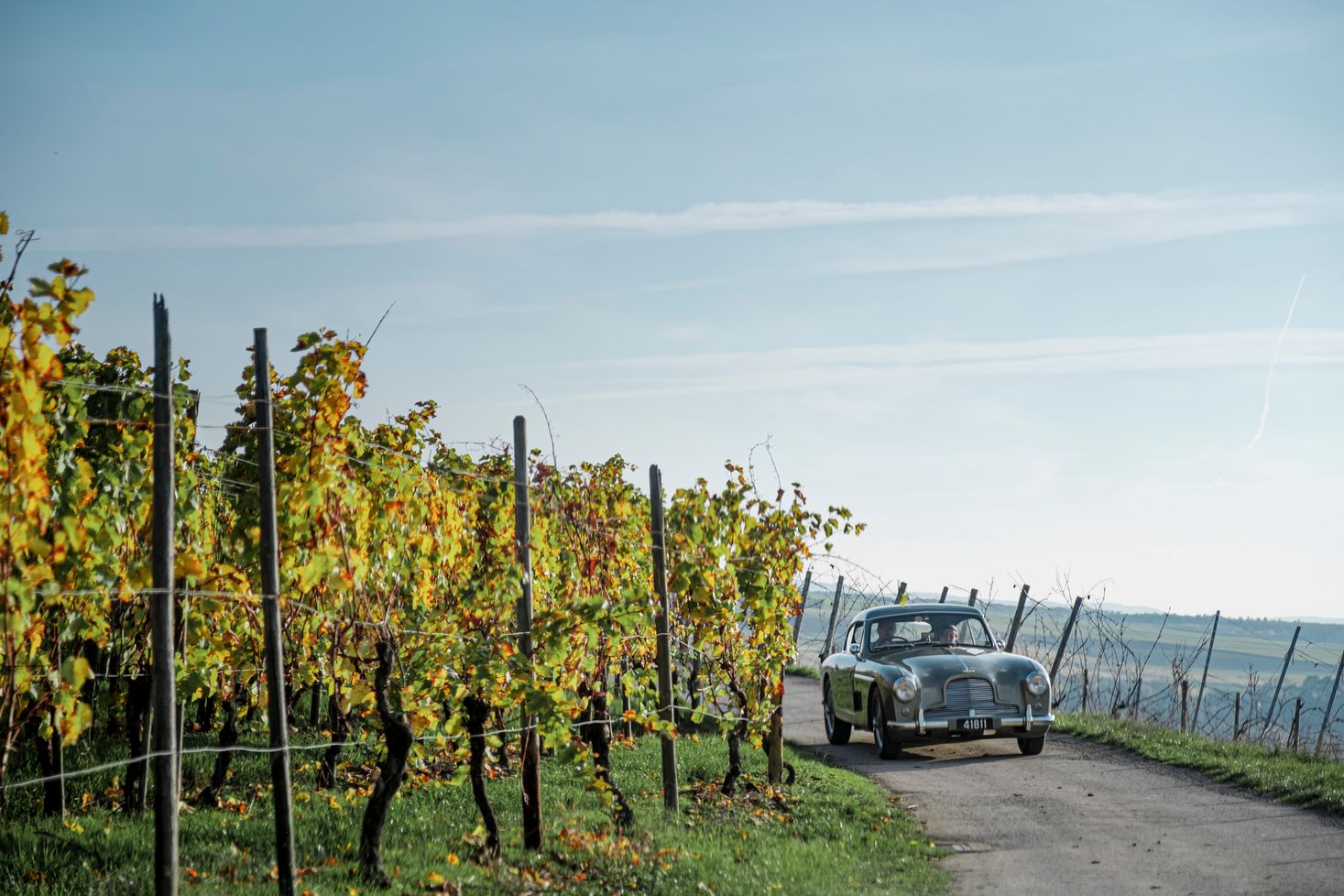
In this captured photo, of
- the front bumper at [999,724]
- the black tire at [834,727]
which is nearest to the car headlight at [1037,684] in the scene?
the front bumper at [999,724]

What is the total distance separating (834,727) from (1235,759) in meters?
4.80

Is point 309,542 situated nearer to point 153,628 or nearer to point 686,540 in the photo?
point 153,628

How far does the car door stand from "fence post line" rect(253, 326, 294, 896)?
9601 mm

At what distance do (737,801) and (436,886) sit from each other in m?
4.15

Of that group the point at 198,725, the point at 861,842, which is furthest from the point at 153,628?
the point at 198,725

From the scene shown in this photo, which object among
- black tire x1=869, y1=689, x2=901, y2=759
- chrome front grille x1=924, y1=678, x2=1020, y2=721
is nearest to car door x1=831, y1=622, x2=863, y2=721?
black tire x1=869, y1=689, x2=901, y2=759

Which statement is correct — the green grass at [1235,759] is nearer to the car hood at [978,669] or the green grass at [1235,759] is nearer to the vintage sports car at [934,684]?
the vintage sports car at [934,684]

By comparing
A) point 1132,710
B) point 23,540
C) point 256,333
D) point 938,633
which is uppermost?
point 256,333

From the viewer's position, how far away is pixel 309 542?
6867 mm

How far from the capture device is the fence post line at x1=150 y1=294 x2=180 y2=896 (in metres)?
5.05

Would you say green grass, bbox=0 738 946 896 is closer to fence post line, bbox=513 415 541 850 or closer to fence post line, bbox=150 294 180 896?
fence post line, bbox=513 415 541 850

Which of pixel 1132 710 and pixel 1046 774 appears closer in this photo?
pixel 1046 774

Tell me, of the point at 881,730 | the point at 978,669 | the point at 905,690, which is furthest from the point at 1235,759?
the point at 881,730

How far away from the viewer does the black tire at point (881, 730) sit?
13695 millimetres
